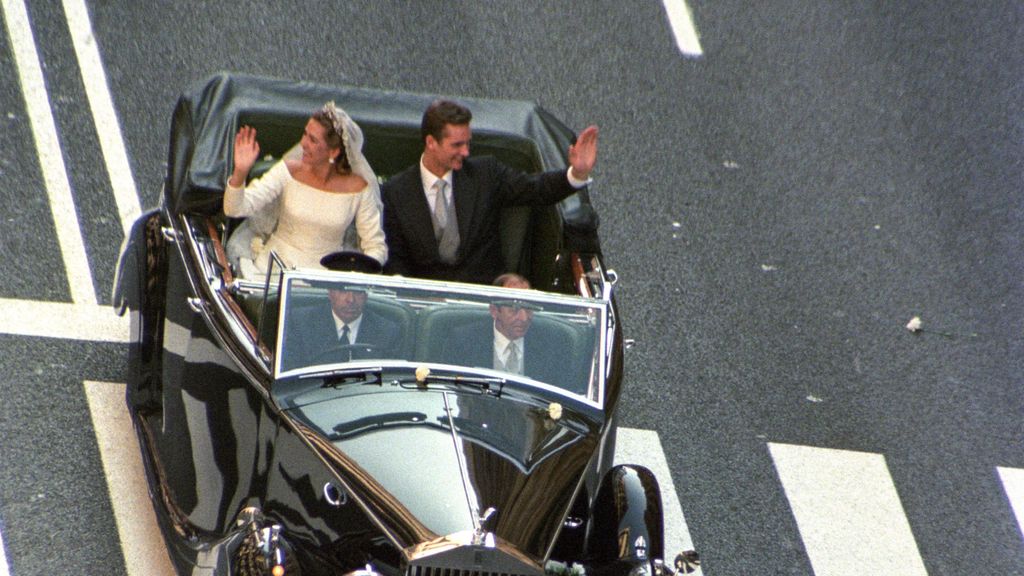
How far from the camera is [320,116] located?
6.91 metres

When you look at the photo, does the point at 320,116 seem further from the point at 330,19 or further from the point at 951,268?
the point at 951,268

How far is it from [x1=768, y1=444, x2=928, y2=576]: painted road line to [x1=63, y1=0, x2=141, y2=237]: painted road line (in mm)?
4071

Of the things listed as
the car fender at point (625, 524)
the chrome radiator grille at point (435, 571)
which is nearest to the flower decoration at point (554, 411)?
the car fender at point (625, 524)

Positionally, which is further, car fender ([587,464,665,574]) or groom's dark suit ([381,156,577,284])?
groom's dark suit ([381,156,577,284])

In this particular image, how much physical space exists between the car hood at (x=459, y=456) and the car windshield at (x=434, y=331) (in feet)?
0.58

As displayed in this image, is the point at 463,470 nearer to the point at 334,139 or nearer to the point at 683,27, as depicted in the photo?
the point at 334,139

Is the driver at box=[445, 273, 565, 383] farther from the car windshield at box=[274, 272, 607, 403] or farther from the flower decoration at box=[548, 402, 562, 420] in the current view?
the flower decoration at box=[548, 402, 562, 420]

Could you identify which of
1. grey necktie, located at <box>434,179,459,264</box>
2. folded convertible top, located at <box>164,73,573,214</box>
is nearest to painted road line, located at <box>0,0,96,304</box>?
folded convertible top, located at <box>164,73,573,214</box>

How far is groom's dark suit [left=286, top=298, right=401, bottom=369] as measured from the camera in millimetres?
5953

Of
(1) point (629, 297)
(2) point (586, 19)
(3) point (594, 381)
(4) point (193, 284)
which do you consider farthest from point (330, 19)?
(3) point (594, 381)

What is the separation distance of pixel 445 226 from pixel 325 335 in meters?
1.48

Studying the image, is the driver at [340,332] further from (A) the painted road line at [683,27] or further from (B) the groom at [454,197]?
(A) the painted road line at [683,27]

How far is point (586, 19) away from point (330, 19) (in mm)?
1969

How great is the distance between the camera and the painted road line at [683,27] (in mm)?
10938
